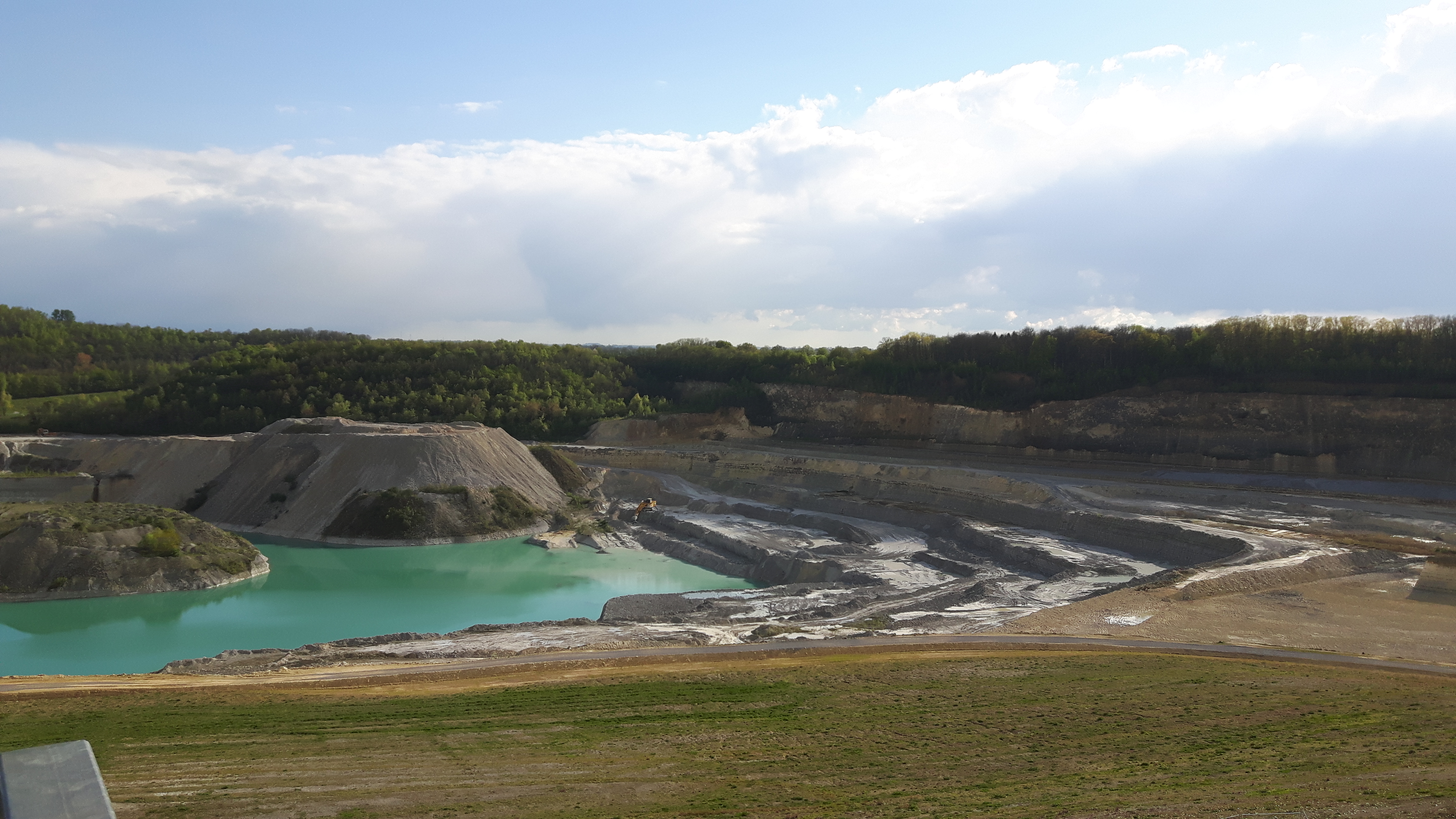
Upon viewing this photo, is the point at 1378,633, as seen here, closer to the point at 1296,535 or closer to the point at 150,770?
the point at 1296,535

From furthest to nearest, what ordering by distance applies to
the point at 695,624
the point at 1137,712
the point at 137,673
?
the point at 695,624
the point at 137,673
the point at 1137,712

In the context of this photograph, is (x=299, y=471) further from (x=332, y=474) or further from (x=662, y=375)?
(x=662, y=375)

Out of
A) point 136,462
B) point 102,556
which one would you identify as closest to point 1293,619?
point 102,556

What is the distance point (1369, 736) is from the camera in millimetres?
11227

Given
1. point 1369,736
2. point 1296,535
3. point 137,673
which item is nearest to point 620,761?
point 1369,736

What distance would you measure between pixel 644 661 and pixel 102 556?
825 inches

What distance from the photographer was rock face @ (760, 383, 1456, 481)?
1672 inches

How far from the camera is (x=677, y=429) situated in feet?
210

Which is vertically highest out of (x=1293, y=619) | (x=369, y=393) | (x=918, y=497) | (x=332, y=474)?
(x=369, y=393)

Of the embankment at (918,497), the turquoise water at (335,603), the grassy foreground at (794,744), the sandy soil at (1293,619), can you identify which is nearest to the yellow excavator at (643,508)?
the embankment at (918,497)

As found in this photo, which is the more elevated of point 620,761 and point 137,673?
point 620,761

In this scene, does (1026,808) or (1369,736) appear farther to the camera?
(1369,736)

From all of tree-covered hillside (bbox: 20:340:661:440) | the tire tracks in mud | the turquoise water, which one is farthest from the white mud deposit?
tree-covered hillside (bbox: 20:340:661:440)

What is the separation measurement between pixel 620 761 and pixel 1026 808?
452cm
